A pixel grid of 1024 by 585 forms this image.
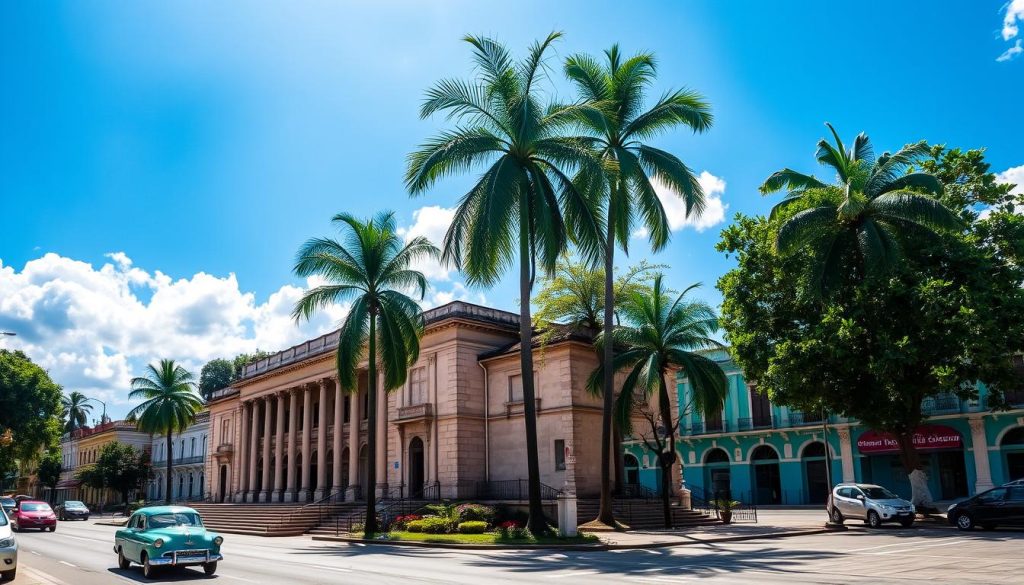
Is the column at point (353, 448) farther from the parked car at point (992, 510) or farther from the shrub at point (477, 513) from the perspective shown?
the parked car at point (992, 510)

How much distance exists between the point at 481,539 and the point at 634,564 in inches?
345

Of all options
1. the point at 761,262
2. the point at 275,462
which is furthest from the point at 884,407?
the point at 275,462

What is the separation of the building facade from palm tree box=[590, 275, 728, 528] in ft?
186

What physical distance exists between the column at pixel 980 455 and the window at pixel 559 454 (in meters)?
23.7

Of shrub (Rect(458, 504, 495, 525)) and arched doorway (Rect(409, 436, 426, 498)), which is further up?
arched doorway (Rect(409, 436, 426, 498))

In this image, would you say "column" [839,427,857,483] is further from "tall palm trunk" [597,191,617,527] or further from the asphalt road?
"tall palm trunk" [597,191,617,527]

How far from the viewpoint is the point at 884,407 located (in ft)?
92.8

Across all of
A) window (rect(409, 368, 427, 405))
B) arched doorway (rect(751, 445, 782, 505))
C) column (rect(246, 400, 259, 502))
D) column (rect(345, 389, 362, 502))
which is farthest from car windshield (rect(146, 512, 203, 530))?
arched doorway (rect(751, 445, 782, 505))

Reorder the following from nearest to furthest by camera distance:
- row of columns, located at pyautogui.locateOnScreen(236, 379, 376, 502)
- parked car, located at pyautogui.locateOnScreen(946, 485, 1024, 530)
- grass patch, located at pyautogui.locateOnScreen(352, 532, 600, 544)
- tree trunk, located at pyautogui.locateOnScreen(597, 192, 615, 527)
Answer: parked car, located at pyautogui.locateOnScreen(946, 485, 1024, 530) < grass patch, located at pyautogui.locateOnScreen(352, 532, 600, 544) < tree trunk, located at pyautogui.locateOnScreen(597, 192, 615, 527) < row of columns, located at pyautogui.locateOnScreen(236, 379, 376, 502)

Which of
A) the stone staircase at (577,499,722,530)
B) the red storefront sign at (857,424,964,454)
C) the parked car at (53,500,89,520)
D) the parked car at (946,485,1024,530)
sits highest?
the red storefront sign at (857,424,964,454)

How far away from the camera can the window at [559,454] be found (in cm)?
3434

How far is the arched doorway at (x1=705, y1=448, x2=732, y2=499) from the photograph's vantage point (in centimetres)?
5328

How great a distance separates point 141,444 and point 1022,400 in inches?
3422

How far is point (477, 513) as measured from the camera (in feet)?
98.9
